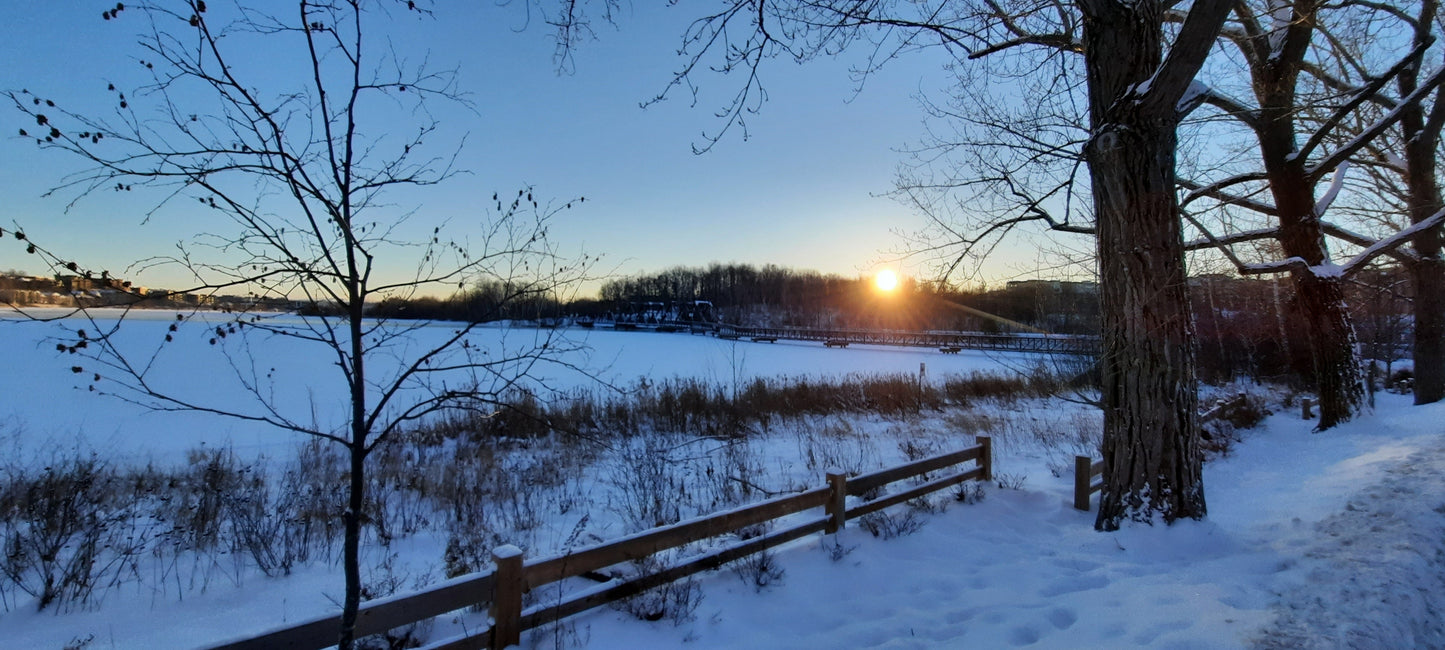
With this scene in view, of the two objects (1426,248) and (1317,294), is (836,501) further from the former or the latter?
(1426,248)

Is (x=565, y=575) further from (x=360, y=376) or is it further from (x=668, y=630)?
(x=360, y=376)

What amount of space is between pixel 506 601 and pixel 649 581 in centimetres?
99

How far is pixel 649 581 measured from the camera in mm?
4285

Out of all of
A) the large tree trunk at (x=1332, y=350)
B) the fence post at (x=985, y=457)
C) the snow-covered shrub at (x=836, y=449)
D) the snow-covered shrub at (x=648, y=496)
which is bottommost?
the snow-covered shrub at (x=836, y=449)

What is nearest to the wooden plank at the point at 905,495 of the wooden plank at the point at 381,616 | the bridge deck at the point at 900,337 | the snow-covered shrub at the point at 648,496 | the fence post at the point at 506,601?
the snow-covered shrub at the point at 648,496

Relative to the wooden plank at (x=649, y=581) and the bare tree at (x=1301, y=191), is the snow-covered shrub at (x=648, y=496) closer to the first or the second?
the wooden plank at (x=649, y=581)

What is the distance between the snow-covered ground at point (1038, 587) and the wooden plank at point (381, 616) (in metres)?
0.54

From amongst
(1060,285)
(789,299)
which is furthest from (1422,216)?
(789,299)

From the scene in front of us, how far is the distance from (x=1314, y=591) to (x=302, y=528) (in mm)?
8102

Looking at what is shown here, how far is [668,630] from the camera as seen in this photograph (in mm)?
4004

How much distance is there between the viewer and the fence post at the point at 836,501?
554cm

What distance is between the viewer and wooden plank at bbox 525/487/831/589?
12.6 ft

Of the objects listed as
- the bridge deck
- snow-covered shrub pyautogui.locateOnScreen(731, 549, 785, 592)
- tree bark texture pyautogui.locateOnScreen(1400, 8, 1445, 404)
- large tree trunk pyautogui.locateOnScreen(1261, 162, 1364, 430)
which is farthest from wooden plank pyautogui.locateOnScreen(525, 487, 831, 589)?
the bridge deck

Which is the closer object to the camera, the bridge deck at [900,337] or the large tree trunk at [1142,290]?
the large tree trunk at [1142,290]
